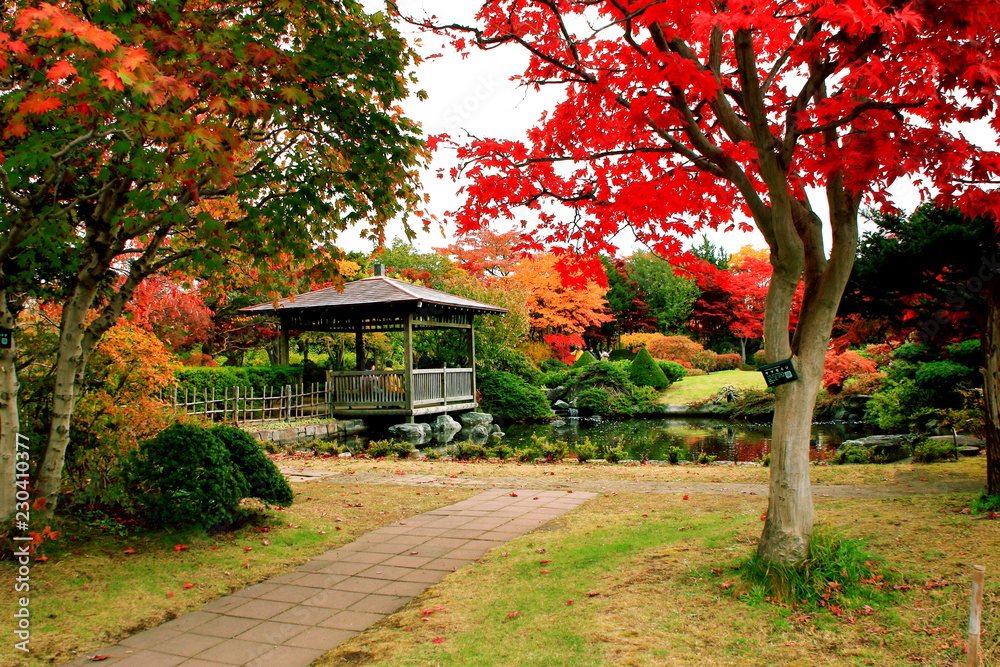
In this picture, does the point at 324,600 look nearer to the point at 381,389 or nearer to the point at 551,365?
the point at 381,389

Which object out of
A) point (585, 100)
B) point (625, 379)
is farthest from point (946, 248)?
point (625, 379)

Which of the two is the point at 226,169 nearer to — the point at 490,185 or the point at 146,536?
the point at 490,185

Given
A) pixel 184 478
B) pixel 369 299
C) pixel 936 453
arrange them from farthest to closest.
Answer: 1. pixel 369 299
2. pixel 936 453
3. pixel 184 478

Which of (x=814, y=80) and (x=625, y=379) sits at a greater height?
(x=814, y=80)

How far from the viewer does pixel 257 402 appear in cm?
1567

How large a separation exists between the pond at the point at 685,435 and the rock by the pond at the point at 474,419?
2.38 ft

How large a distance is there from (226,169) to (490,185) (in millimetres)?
2113

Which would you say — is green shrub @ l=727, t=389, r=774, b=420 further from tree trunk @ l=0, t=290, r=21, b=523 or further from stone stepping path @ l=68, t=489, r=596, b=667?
tree trunk @ l=0, t=290, r=21, b=523

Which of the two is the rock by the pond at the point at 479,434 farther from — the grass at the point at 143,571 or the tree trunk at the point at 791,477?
the tree trunk at the point at 791,477

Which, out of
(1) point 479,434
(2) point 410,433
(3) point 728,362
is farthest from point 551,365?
(2) point 410,433

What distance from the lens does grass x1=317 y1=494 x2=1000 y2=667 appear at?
307 cm

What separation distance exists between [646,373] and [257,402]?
13780 millimetres

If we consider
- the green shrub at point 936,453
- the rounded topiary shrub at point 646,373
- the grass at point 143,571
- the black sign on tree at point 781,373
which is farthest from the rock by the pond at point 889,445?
the rounded topiary shrub at point 646,373

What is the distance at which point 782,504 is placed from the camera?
3869mm
